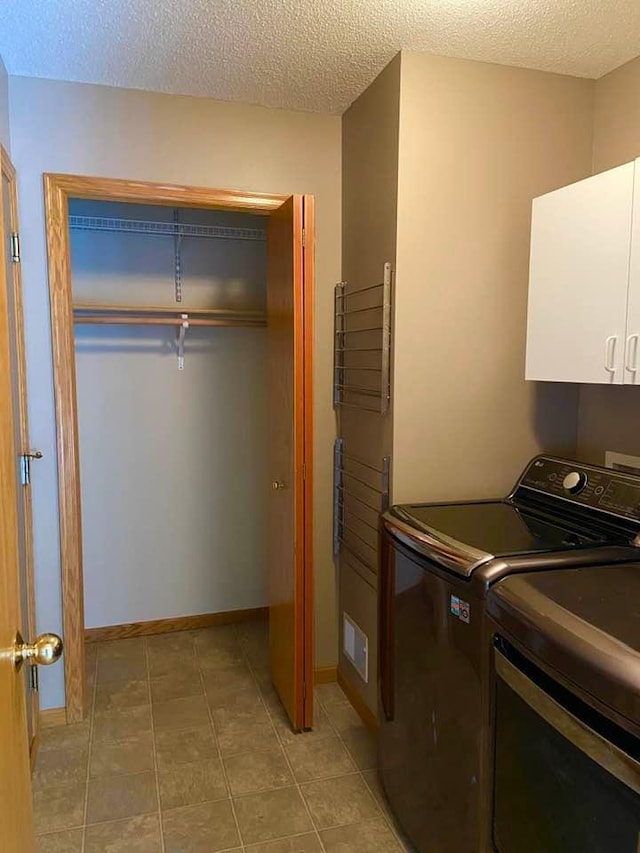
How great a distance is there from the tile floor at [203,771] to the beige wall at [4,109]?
224cm

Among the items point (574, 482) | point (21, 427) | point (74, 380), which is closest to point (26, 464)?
point (21, 427)

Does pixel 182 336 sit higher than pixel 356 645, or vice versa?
pixel 182 336

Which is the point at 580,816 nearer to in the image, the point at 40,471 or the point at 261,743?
the point at 261,743

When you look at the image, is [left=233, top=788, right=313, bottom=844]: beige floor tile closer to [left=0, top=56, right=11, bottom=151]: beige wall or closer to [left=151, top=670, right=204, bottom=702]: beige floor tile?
[left=151, top=670, right=204, bottom=702]: beige floor tile

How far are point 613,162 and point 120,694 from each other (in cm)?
292

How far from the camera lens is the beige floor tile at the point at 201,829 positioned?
6.15 feet

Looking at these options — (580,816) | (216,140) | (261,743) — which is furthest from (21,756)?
(216,140)

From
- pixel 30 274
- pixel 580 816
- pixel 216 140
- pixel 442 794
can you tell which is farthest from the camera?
pixel 216 140

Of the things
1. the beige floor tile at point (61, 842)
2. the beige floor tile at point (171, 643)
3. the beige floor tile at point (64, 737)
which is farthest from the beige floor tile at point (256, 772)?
the beige floor tile at point (171, 643)

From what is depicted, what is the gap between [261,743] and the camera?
2373 mm

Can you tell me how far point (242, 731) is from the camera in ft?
8.05

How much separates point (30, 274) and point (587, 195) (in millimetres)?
1952

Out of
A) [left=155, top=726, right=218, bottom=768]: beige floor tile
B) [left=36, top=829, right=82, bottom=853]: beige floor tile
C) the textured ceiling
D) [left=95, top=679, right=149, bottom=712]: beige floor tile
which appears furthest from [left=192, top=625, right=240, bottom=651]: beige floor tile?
the textured ceiling

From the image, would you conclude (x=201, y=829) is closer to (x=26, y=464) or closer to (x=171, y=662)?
(x=171, y=662)
